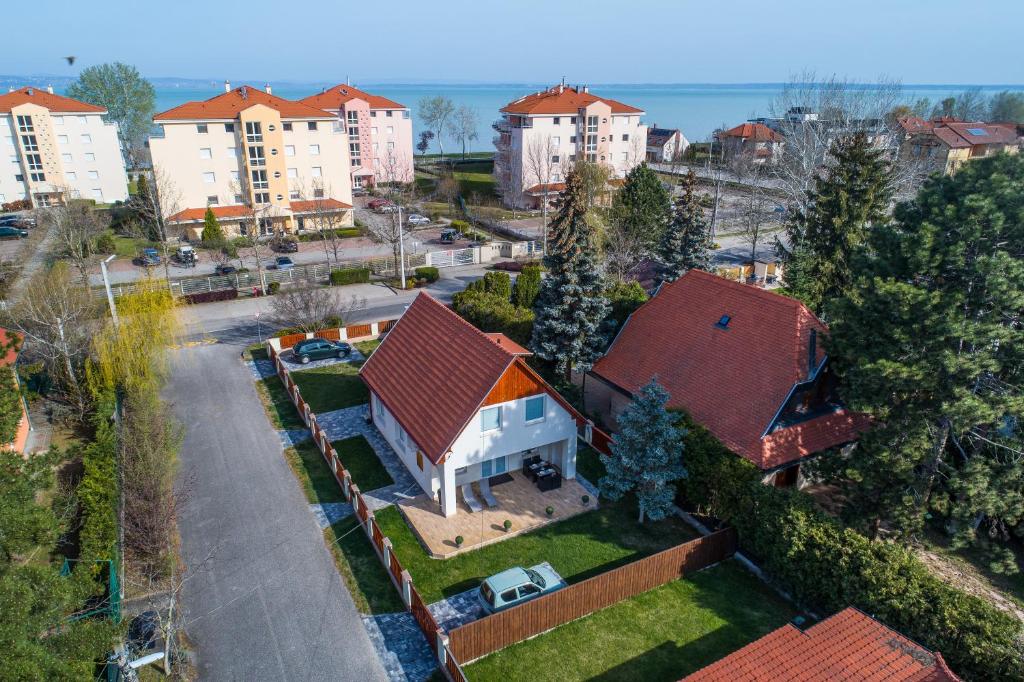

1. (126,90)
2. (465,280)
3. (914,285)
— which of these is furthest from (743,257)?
(126,90)

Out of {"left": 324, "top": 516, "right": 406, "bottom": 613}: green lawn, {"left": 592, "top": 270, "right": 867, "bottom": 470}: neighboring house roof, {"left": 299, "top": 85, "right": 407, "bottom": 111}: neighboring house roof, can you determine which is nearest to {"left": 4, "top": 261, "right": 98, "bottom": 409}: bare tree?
{"left": 324, "top": 516, "right": 406, "bottom": 613}: green lawn

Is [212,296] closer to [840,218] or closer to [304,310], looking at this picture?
[304,310]

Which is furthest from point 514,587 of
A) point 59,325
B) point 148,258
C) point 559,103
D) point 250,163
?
point 559,103

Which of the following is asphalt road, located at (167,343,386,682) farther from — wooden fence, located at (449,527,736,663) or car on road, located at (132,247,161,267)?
car on road, located at (132,247,161,267)

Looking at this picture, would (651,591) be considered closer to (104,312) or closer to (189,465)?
(189,465)

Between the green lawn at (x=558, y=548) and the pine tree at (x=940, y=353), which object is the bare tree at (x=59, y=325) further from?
the pine tree at (x=940, y=353)

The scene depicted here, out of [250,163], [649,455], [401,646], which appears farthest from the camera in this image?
[250,163]
